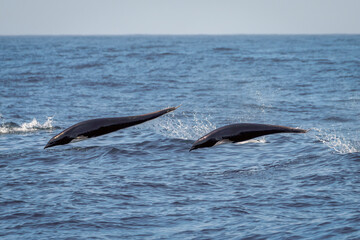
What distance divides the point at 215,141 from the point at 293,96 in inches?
996

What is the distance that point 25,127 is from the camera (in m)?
22.9

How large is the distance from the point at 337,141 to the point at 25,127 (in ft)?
41.7

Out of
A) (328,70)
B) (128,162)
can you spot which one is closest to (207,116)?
(128,162)

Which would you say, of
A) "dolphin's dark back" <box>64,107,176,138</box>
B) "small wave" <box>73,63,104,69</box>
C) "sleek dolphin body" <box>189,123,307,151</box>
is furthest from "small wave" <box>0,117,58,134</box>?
"small wave" <box>73,63,104,69</box>

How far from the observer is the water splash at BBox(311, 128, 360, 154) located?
1739 cm

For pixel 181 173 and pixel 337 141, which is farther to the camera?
pixel 337 141

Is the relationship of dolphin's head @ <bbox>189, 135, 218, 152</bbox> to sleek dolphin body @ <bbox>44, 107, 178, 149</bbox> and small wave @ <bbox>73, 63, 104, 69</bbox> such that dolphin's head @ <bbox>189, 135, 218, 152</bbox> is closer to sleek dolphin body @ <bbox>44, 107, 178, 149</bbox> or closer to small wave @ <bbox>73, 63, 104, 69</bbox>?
sleek dolphin body @ <bbox>44, 107, 178, 149</bbox>

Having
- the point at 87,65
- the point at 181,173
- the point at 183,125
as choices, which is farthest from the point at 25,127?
the point at 87,65

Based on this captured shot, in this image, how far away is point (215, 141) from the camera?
975cm

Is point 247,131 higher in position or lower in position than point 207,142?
higher

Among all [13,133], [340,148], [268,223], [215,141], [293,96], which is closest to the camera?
[215,141]

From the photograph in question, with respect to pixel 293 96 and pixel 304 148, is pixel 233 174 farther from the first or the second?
pixel 293 96

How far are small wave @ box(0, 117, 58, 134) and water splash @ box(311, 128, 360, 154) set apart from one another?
11.1 metres

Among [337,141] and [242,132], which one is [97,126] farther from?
[337,141]
